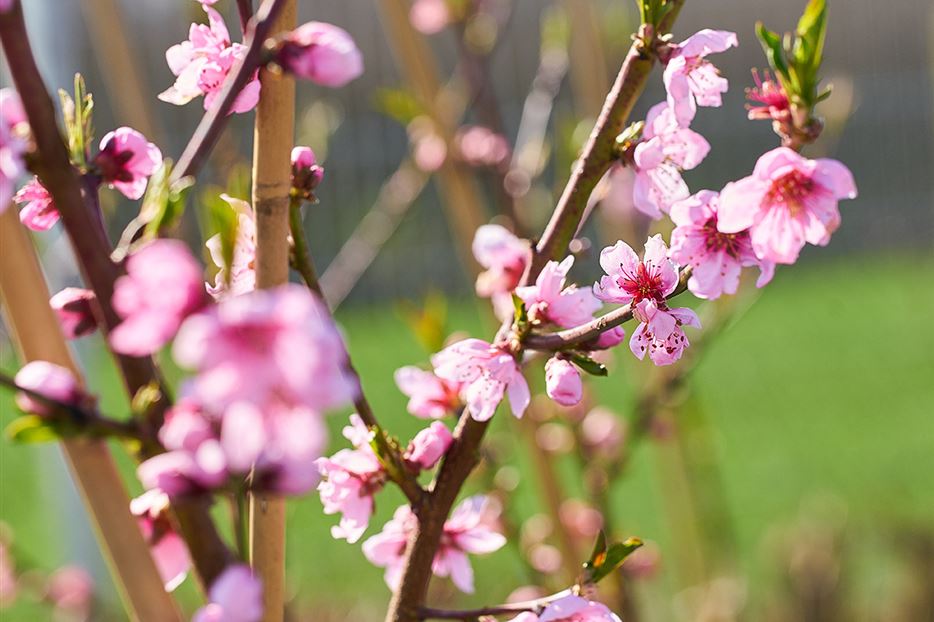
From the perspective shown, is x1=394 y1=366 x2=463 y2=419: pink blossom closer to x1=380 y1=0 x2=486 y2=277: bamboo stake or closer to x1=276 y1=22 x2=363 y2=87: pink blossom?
x1=276 y1=22 x2=363 y2=87: pink blossom

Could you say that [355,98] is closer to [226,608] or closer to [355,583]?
[355,583]

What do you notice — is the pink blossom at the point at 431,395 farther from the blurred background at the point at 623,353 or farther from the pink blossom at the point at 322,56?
the pink blossom at the point at 322,56

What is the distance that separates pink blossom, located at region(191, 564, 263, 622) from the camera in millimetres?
357

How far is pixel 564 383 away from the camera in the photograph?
20.7 inches

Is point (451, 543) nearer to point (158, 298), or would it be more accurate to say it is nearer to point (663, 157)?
point (663, 157)

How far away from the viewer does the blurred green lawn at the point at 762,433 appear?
2906mm

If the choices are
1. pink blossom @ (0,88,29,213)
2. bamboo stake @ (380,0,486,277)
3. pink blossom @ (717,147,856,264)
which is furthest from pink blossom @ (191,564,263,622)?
bamboo stake @ (380,0,486,277)

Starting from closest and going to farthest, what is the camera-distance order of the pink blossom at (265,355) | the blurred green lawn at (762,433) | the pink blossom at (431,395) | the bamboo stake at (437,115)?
the pink blossom at (265,355), the pink blossom at (431,395), the bamboo stake at (437,115), the blurred green lawn at (762,433)

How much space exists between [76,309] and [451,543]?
0.25 meters

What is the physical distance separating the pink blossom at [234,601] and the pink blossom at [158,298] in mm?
93

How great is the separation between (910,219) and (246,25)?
9.74 metres

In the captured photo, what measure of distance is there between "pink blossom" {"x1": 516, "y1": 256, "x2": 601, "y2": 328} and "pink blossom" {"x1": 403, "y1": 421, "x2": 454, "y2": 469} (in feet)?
0.24

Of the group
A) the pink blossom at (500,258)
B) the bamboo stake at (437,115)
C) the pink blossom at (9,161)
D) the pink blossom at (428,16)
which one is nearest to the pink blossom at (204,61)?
the pink blossom at (9,161)

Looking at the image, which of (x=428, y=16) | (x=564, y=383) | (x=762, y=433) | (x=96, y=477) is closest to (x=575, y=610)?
(x=564, y=383)
